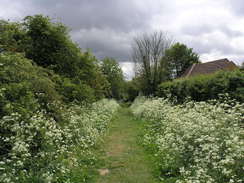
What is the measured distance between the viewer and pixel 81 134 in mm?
6770

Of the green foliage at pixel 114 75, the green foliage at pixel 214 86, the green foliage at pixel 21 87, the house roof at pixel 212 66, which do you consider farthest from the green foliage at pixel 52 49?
the green foliage at pixel 114 75

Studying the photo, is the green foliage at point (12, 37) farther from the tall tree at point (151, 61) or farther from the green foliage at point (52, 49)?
the tall tree at point (151, 61)

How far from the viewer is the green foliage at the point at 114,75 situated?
38375 millimetres

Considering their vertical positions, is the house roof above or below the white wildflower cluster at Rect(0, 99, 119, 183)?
above

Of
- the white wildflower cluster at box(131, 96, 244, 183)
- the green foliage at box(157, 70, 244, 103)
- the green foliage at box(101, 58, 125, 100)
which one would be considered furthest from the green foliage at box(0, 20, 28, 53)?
the green foliage at box(101, 58, 125, 100)

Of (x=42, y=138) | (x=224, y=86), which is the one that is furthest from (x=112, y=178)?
(x=224, y=86)

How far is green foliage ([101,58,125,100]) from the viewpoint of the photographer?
38375mm

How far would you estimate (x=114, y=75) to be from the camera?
127ft

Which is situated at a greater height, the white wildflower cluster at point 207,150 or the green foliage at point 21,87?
the green foliage at point 21,87

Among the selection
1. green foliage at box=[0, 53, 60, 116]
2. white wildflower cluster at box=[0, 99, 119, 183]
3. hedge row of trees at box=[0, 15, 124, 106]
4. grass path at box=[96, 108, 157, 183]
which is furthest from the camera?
hedge row of trees at box=[0, 15, 124, 106]

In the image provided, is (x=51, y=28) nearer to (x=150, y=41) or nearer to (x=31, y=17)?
(x=31, y=17)

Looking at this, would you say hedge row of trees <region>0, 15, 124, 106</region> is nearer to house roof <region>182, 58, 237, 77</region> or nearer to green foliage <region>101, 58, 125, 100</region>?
house roof <region>182, 58, 237, 77</region>

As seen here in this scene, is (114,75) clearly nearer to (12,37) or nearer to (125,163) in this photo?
(12,37)

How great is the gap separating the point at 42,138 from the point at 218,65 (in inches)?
990
